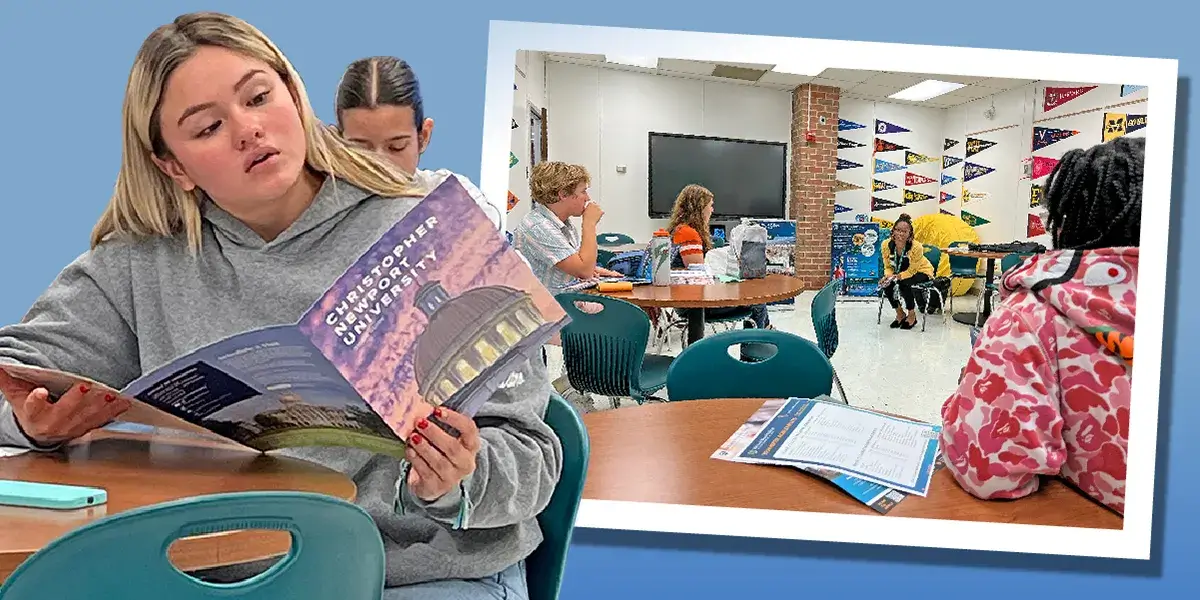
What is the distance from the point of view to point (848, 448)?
1.25m

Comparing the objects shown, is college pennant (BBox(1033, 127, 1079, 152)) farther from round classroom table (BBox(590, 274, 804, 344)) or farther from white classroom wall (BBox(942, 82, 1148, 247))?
round classroom table (BBox(590, 274, 804, 344))

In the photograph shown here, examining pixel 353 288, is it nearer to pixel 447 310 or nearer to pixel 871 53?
pixel 447 310

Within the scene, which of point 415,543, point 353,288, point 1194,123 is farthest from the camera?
point 1194,123

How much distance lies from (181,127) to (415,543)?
557 millimetres

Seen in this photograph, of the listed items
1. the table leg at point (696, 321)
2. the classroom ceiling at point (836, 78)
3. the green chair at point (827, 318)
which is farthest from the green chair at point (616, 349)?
the classroom ceiling at point (836, 78)

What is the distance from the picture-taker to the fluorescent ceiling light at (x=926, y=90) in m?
1.32

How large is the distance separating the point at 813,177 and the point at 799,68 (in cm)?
26

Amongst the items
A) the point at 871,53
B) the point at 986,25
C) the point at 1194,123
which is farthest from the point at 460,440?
the point at 1194,123

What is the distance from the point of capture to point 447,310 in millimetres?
669

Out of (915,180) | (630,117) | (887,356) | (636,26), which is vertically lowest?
(887,356)

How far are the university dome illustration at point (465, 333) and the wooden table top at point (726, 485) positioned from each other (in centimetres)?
62

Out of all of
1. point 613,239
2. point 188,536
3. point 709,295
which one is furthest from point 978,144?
point 188,536

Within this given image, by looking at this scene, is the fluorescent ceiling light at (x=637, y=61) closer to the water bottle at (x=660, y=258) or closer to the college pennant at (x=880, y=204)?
the water bottle at (x=660, y=258)

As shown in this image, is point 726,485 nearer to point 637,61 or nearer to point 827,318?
point 827,318
